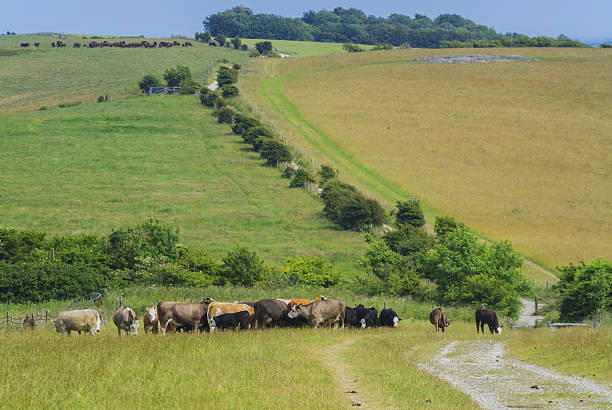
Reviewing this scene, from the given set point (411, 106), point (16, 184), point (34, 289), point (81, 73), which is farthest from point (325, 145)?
point (81, 73)

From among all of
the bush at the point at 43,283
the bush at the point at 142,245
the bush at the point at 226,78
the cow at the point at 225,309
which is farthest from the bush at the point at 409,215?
the bush at the point at 226,78

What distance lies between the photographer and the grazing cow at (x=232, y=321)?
86.4ft

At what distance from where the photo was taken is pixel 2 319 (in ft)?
116

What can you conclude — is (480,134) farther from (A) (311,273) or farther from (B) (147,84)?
(A) (311,273)

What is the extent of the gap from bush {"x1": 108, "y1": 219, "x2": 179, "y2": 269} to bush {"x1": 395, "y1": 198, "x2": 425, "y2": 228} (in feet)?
78.2

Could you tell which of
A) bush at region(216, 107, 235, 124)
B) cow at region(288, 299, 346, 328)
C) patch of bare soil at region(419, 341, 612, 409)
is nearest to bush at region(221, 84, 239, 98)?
bush at region(216, 107, 235, 124)

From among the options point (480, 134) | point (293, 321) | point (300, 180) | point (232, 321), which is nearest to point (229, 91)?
point (300, 180)

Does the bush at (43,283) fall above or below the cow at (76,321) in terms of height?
below

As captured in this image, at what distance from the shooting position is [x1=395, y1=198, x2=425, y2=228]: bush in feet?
219

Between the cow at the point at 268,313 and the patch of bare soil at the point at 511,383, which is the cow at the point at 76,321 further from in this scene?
the patch of bare soil at the point at 511,383

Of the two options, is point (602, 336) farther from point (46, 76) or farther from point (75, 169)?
point (46, 76)

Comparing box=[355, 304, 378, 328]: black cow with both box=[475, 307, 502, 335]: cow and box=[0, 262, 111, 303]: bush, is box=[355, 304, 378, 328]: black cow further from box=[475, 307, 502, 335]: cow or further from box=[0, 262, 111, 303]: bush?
box=[0, 262, 111, 303]: bush

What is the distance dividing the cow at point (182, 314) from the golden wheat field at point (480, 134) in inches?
1622

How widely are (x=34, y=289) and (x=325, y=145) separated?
6313 cm
